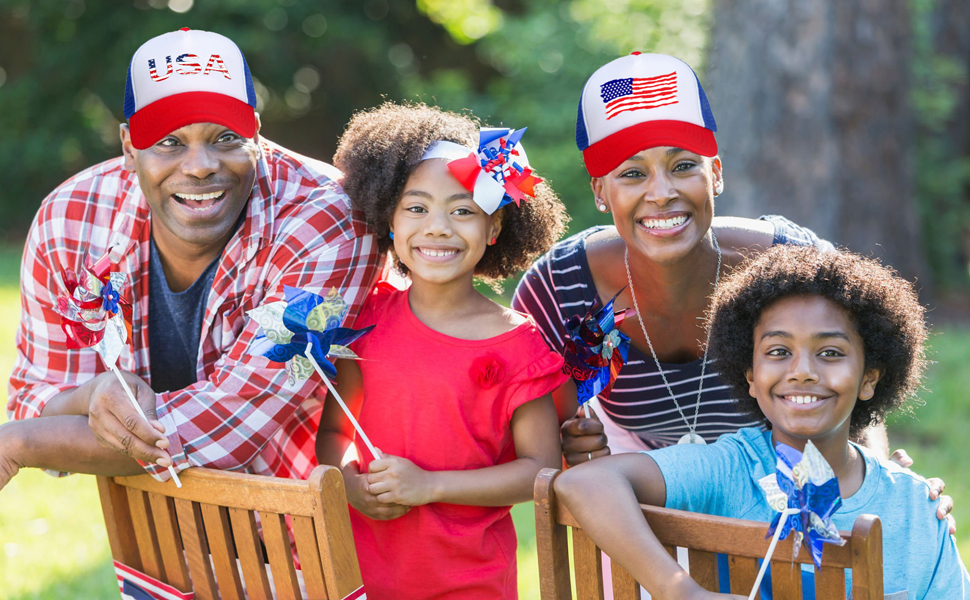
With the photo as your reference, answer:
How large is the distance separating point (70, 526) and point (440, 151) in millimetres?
3171

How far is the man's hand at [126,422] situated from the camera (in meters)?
2.44

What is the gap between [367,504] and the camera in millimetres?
2553

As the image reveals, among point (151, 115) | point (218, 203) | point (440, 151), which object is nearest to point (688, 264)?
point (440, 151)

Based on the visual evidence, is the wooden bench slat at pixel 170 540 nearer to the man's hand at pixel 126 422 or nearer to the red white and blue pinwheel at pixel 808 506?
the man's hand at pixel 126 422

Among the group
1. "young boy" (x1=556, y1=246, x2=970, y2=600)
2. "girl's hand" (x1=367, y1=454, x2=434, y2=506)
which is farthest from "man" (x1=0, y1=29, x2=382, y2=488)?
"young boy" (x1=556, y1=246, x2=970, y2=600)

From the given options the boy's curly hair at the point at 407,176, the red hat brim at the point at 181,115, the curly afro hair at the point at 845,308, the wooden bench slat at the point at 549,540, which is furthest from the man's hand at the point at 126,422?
the curly afro hair at the point at 845,308

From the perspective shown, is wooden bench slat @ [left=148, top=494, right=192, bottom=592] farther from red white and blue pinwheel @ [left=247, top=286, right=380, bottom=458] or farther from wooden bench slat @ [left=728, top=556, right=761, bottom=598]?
wooden bench slat @ [left=728, top=556, right=761, bottom=598]

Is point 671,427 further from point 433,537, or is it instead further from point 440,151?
point 440,151

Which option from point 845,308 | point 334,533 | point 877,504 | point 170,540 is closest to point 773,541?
point 877,504

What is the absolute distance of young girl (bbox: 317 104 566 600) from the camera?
2617 mm

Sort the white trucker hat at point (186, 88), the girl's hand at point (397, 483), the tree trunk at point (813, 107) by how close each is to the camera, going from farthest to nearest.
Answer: the tree trunk at point (813, 107)
the white trucker hat at point (186, 88)
the girl's hand at point (397, 483)

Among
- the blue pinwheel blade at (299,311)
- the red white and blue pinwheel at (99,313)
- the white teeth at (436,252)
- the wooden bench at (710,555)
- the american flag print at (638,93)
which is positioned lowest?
the wooden bench at (710,555)

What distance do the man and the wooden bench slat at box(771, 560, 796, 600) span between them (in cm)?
134

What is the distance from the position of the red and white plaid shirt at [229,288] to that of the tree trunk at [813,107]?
4556 millimetres
